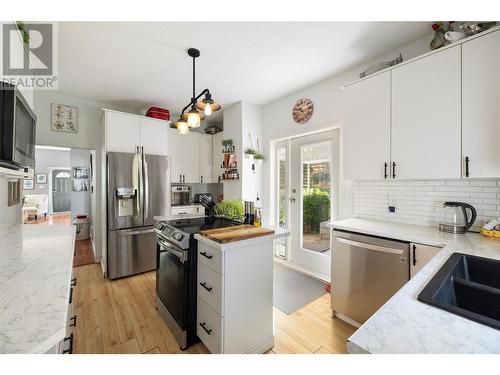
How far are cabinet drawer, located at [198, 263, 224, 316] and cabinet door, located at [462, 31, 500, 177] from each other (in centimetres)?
190

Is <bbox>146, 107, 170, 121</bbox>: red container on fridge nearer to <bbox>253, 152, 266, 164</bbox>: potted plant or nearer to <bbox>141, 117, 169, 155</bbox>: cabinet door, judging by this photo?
<bbox>141, 117, 169, 155</bbox>: cabinet door

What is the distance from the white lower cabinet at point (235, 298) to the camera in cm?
150

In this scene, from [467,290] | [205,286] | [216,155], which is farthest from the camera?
[216,155]

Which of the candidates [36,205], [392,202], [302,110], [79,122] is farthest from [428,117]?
[36,205]

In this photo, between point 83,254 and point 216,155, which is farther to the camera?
point 216,155

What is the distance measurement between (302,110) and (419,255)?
7.44 feet

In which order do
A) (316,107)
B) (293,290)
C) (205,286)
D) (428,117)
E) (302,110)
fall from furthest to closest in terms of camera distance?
(302,110)
(316,107)
(293,290)
(428,117)
(205,286)

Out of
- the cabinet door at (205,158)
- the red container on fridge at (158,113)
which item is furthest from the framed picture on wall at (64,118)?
the cabinet door at (205,158)

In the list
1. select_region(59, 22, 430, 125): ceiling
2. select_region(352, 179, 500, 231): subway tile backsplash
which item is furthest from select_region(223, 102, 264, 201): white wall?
select_region(352, 179, 500, 231): subway tile backsplash

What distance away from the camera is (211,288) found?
1.57 meters

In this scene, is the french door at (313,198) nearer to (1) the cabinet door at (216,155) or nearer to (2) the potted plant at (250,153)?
(2) the potted plant at (250,153)

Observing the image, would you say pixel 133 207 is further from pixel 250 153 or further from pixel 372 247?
pixel 372 247
